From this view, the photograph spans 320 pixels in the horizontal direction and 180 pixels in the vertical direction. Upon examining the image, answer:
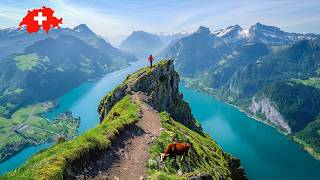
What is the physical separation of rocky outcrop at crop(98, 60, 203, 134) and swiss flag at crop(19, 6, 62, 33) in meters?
45.3

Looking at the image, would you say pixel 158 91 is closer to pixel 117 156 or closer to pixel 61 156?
pixel 117 156

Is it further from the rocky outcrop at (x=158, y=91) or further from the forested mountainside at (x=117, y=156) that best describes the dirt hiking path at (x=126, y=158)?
the rocky outcrop at (x=158, y=91)

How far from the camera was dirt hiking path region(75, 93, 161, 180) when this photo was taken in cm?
3297

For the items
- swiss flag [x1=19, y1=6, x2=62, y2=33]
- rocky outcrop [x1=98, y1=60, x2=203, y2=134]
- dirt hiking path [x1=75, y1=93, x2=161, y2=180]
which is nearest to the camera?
dirt hiking path [x1=75, y1=93, x2=161, y2=180]

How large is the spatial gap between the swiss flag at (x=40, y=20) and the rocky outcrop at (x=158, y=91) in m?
45.3

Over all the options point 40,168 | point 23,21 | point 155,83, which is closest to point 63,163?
point 40,168

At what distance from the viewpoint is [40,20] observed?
50312mm

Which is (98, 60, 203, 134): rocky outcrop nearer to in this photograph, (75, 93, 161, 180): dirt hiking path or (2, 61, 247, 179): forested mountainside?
(2, 61, 247, 179): forested mountainside

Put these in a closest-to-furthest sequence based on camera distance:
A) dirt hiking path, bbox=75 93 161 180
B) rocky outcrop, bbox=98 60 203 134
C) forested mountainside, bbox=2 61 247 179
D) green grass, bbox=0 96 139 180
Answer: green grass, bbox=0 96 139 180 < forested mountainside, bbox=2 61 247 179 < dirt hiking path, bbox=75 93 161 180 < rocky outcrop, bbox=98 60 203 134

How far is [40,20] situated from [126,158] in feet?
80.8

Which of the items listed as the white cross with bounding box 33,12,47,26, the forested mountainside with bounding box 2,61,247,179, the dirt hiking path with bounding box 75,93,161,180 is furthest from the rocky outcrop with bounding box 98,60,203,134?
the white cross with bounding box 33,12,47,26

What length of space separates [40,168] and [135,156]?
13.9 m

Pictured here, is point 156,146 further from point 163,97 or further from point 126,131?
point 163,97

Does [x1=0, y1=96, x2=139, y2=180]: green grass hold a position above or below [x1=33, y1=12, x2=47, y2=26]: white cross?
below
